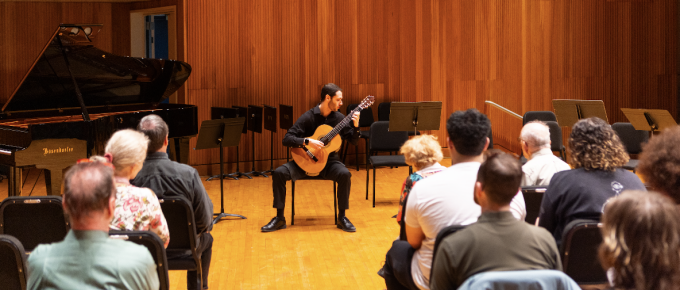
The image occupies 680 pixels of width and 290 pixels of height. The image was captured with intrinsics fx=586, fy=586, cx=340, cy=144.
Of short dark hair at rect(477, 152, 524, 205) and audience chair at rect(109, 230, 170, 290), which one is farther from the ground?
short dark hair at rect(477, 152, 524, 205)

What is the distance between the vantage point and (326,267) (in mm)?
4262

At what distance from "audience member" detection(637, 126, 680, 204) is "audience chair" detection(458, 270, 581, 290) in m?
0.61

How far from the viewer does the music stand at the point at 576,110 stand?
6.50 m

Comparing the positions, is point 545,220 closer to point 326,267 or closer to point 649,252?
point 649,252

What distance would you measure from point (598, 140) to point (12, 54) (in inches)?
341

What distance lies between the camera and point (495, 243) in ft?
5.91

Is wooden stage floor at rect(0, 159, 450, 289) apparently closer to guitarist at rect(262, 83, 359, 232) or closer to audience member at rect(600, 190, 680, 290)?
guitarist at rect(262, 83, 359, 232)

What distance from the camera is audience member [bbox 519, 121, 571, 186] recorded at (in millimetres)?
3373

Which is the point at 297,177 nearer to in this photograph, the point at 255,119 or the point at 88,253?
the point at 255,119

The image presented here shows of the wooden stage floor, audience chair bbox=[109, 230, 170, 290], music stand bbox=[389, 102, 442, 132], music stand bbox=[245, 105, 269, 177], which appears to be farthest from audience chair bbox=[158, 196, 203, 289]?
music stand bbox=[245, 105, 269, 177]

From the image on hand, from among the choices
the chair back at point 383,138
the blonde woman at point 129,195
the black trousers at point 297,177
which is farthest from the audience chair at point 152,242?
the chair back at point 383,138

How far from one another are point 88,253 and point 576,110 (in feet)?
19.9

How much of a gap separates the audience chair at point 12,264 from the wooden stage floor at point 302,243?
169 cm

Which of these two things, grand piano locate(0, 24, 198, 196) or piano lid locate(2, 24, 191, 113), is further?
piano lid locate(2, 24, 191, 113)
